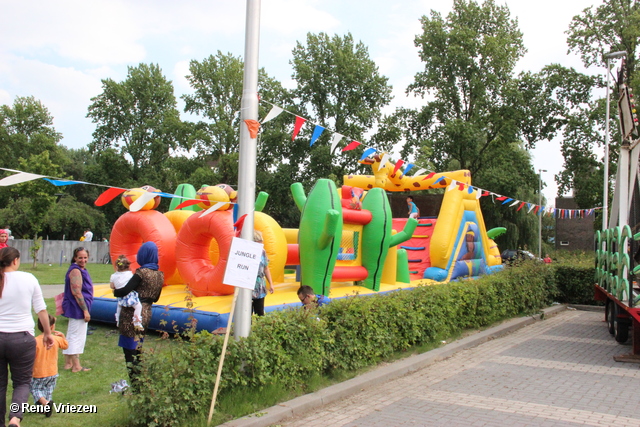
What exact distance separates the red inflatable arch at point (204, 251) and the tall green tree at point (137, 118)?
30.8 m

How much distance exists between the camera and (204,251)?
9.91 m

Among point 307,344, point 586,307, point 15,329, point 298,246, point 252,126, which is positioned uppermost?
point 252,126

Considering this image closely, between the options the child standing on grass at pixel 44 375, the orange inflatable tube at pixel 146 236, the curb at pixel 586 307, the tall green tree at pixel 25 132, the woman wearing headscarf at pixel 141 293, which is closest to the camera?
the child standing on grass at pixel 44 375

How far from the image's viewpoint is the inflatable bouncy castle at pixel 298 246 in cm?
927

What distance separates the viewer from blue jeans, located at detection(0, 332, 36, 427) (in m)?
4.38

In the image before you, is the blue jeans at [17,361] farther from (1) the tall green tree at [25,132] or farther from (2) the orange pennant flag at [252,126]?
(1) the tall green tree at [25,132]

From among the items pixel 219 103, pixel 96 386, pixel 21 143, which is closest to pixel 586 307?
pixel 96 386

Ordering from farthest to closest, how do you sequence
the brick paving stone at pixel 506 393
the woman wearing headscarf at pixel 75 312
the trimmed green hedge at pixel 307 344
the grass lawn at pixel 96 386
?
the woman wearing headscarf at pixel 75 312
the brick paving stone at pixel 506 393
the grass lawn at pixel 96 386
the trimmed green hedge at pixel 307 344

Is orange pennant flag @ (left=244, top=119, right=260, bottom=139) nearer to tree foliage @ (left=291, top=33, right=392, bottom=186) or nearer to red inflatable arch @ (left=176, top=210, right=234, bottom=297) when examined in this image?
red inflatable arch @ (left=176, top=210, right=234, bottom=297)

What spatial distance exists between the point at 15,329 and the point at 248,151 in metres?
2.65

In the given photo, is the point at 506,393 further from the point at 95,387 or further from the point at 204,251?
the point at 204,251

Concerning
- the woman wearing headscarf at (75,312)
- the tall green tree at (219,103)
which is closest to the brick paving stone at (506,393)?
the woman wearing headscarf at (75,312)

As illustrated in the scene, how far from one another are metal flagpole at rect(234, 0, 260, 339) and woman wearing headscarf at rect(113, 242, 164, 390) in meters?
1.08

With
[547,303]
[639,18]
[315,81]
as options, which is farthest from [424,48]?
[547,303]
